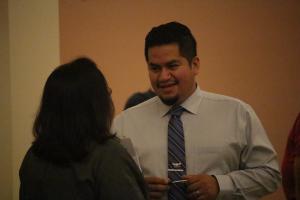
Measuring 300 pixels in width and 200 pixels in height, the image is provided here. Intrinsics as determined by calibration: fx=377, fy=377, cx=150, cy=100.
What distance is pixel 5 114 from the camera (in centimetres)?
227

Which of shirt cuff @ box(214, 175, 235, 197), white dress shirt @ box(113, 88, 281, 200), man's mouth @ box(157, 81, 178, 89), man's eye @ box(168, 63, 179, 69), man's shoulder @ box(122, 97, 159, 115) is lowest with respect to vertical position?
shirt cuff @ box(214, 175, 235, 197)

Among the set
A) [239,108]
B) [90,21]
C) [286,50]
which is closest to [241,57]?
[286,50]

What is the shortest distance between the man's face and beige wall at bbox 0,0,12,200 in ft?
3.87

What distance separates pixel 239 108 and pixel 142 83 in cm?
116

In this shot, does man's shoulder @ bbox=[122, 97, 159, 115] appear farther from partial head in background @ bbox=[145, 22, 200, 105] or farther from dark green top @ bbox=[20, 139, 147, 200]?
dark green top @ bbox=[20, 139, 147, 200]

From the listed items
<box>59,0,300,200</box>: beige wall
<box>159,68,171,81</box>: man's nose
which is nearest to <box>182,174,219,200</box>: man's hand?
<box>159,68,171,81</box>: man's nose

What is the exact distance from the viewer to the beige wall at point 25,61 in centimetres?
231

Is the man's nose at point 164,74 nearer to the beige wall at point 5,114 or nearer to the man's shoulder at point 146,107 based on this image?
the man's shoulder at point 146,107

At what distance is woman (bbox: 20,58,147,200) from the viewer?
38.1 inches

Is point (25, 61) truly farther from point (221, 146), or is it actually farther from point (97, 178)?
point (97, 178)

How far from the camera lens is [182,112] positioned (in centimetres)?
150

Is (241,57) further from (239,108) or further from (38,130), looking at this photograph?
(38,130)

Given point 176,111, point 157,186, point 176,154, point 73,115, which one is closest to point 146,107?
point 176,111

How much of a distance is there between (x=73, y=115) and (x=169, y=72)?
1.77 feet
